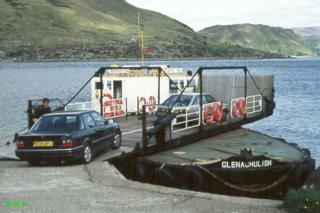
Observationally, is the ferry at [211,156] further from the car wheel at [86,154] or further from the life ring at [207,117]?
the car wheel at [86,154]

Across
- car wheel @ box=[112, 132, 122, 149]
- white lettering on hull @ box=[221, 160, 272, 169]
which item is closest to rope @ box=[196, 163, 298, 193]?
white lettering on hull @ box=[221, 160, 272, 169]

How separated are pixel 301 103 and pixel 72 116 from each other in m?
56.3

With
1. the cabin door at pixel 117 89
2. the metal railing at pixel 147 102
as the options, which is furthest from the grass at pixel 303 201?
the cabin door at pixel 117 89

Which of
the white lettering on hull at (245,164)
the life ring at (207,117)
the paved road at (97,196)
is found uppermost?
the life ring at (207,117)

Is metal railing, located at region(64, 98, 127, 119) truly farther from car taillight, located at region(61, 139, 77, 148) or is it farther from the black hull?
car taillight, located at region(61, 139, 77, 148)

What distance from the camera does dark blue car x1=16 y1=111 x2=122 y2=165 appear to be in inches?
623

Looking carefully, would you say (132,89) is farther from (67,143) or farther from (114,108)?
(67,143)

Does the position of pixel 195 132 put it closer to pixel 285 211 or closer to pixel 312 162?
pixel 312 162

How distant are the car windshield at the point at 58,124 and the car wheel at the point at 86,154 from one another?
0.64 m

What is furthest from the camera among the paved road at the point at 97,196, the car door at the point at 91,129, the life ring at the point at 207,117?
the life ring at the point at 207,117

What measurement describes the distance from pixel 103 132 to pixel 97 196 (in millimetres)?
5565

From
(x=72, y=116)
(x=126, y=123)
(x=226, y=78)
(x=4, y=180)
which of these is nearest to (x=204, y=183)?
(x=72, y=116)

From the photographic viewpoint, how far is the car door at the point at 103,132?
17.6 meters

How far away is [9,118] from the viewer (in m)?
54.6
